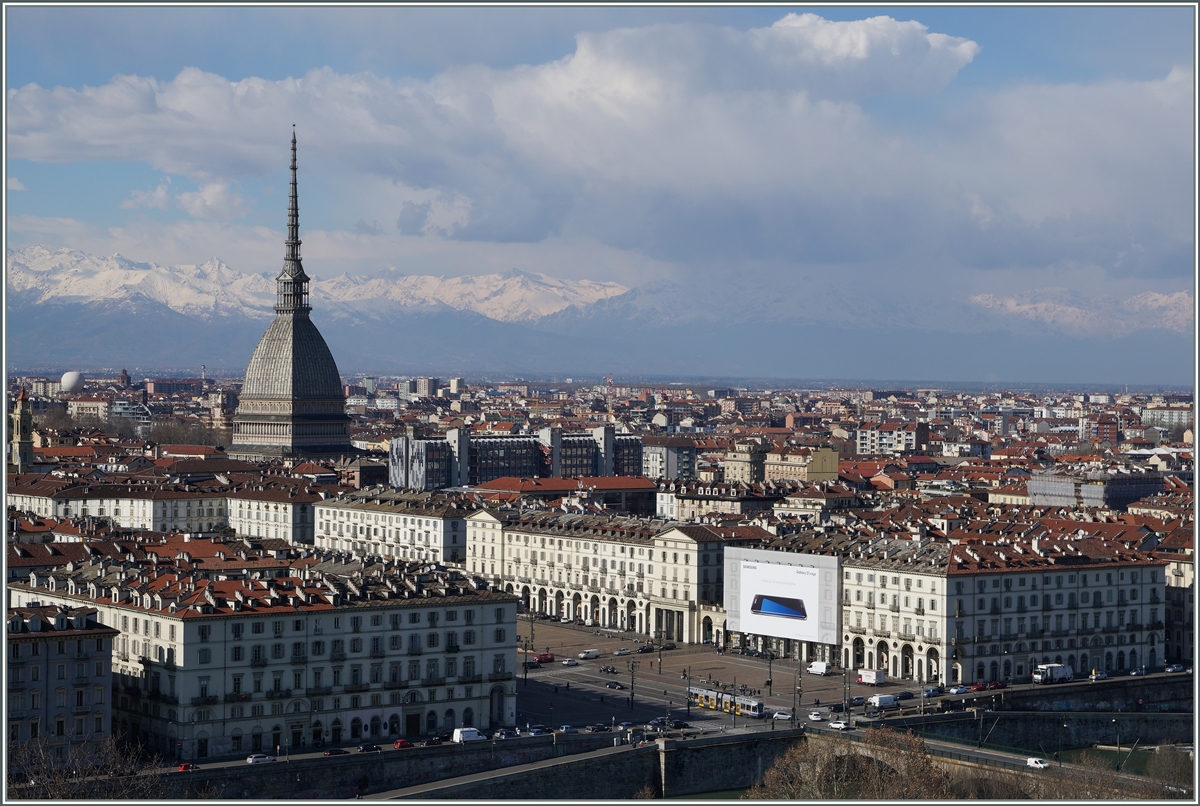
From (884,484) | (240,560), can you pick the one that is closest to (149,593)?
(240,560)

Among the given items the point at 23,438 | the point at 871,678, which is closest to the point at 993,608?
the point at 871,678

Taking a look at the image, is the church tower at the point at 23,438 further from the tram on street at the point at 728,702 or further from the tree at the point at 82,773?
the tree at the point at 82,773

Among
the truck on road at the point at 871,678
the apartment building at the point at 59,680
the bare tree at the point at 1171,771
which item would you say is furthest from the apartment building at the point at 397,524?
the bare tree at the point at 1171,771

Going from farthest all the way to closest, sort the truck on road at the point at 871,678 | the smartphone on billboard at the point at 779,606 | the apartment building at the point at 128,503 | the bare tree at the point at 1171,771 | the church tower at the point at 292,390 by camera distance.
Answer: the church tower at the point at 292,390 → the apartment building at the point at 128,503 → the smartphone on billboard at the point at 779,606 → the truck on road at the point at 871,678 → the bare tree at the point at 1171,771

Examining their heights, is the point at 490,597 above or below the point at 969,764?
above

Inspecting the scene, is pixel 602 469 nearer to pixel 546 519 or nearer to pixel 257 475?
pixel 257 475

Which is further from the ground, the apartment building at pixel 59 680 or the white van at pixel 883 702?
the apartment building at pixel 59 680

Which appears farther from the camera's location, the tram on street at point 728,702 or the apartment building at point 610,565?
the apartment building at point 610,565

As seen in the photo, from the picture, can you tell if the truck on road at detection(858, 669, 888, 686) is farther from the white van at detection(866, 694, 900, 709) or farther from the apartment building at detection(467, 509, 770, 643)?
the apartment building at detection(467, 509, 770, 643)
